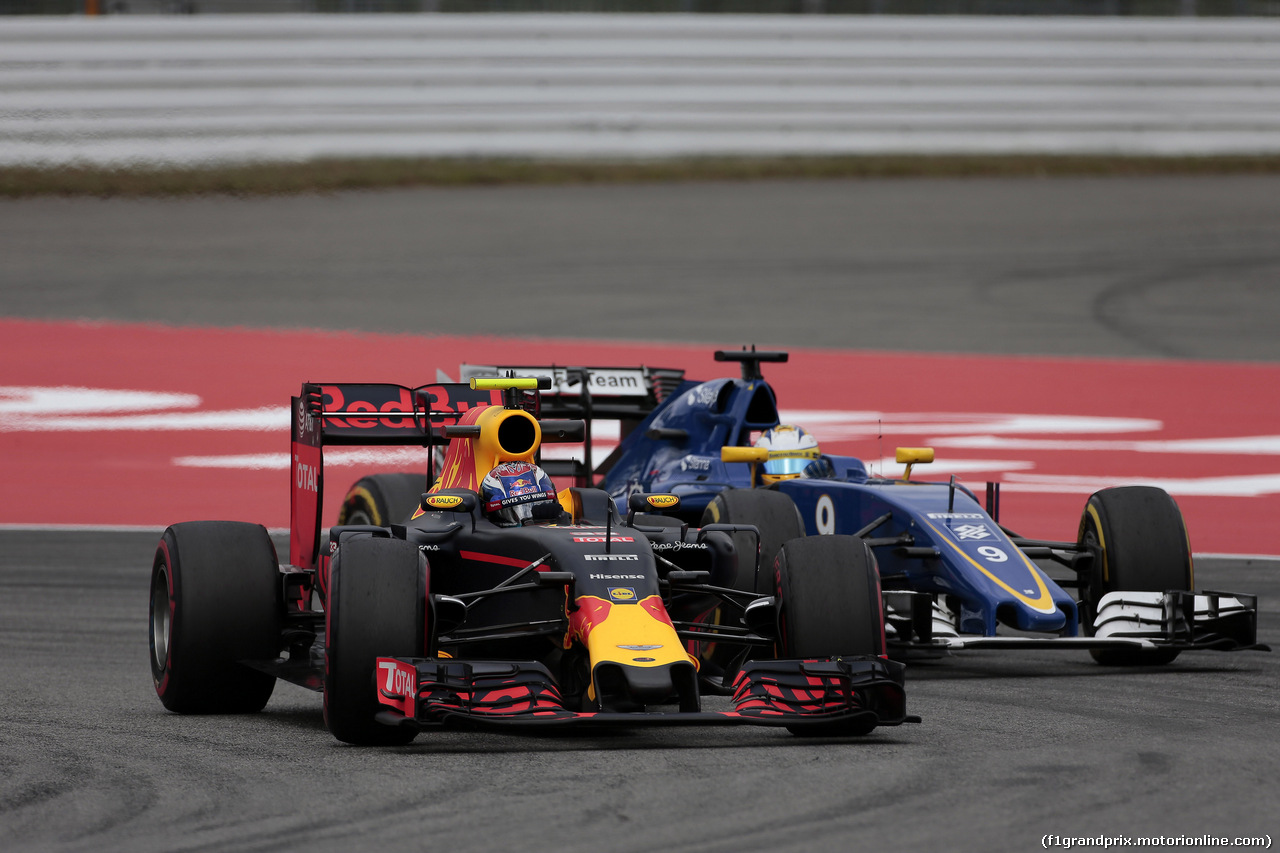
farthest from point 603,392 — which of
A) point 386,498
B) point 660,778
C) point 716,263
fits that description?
point 716,263

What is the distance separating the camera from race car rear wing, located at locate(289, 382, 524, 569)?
10375 millimetres

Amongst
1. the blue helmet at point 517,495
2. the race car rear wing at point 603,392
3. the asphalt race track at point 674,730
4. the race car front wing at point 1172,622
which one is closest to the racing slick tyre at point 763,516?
the race car front wing at point 1172,622

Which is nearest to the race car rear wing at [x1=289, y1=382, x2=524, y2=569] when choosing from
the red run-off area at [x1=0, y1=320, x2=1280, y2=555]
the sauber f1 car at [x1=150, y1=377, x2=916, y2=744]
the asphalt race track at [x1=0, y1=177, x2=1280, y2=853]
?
the sauber f1 car at [x1=150, y1=377, x2=916, y2=744]

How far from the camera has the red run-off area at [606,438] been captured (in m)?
16.4

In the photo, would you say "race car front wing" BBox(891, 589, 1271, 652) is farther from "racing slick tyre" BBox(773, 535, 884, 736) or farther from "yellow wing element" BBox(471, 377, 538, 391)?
"yellow wing element" BBox(471, 377, 538, 391)

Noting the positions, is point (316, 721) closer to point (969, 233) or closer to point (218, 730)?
point (218, 730)

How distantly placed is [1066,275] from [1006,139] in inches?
126

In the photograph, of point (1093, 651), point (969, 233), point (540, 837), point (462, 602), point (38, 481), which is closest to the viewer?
point (540, 837)

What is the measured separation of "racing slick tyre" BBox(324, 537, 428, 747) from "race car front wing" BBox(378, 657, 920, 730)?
0.32 feet

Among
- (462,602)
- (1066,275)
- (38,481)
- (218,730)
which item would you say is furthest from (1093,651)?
(1066,275)

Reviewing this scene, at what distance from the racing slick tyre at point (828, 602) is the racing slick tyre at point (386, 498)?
351cm

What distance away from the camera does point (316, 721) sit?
9148mm

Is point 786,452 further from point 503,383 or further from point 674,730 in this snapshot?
point 674,730

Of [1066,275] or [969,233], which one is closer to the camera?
[1066,275]
